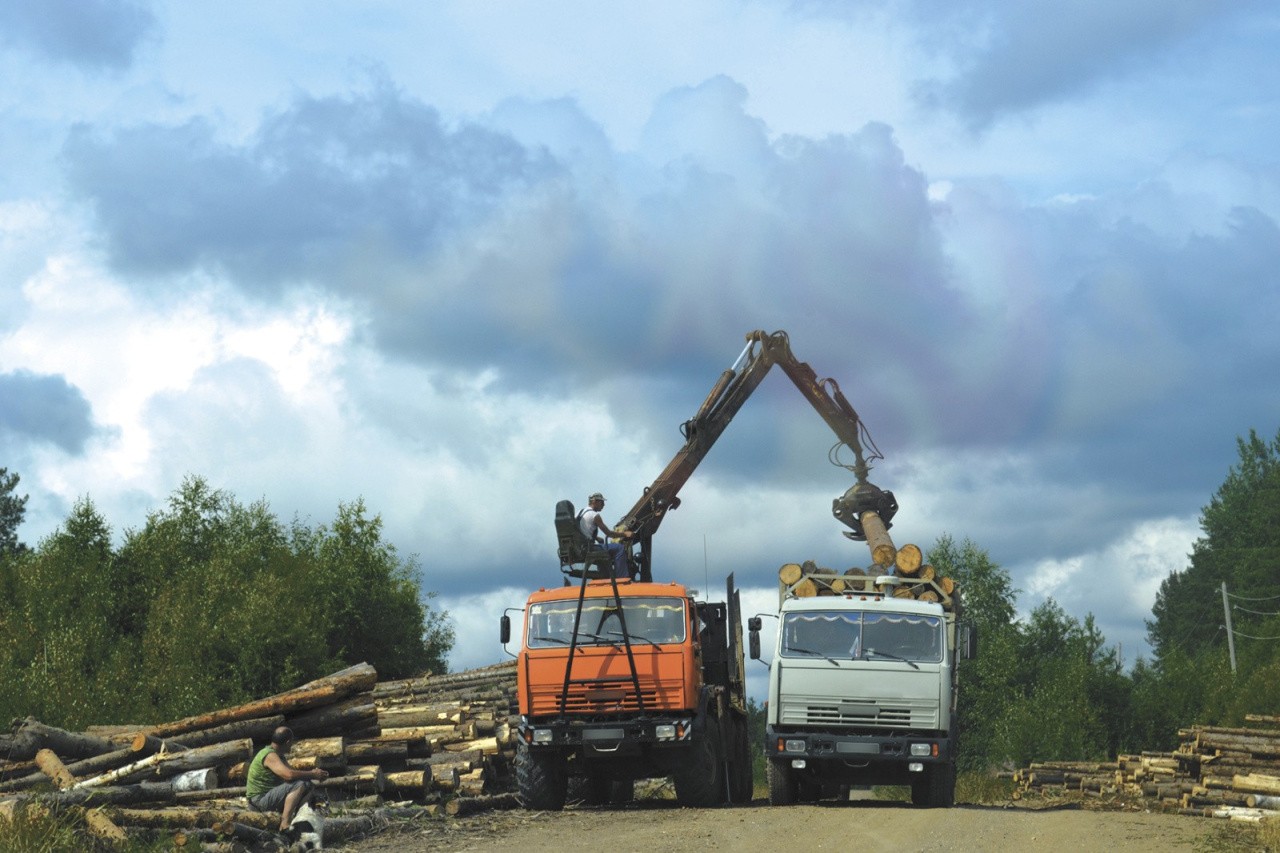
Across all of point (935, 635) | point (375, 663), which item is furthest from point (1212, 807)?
point (375, 663)

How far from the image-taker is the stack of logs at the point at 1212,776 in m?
22.4

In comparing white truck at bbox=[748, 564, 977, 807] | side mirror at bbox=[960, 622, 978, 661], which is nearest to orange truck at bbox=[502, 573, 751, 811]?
white truck at bbox=[748, 564, 977, 807]

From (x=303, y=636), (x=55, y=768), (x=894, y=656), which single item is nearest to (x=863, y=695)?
(x=894, y=656)

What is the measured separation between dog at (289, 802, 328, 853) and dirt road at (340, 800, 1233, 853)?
544 millimetres

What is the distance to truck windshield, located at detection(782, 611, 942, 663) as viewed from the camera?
800 inches

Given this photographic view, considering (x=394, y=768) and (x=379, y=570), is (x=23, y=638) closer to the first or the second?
(x=379, y=570)

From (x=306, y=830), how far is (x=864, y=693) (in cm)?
804

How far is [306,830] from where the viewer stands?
52.4ft

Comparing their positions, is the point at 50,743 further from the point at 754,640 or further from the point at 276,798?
the point at 754,640

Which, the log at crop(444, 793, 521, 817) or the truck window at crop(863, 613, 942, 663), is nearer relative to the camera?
the log at crop(444, 793, 521, 817)

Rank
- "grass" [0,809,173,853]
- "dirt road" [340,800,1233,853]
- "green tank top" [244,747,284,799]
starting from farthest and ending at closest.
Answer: "green tank top" [244,747,284,799]
"dirt road" [340,800,1233,853]
"grass" [0,809,173,853]

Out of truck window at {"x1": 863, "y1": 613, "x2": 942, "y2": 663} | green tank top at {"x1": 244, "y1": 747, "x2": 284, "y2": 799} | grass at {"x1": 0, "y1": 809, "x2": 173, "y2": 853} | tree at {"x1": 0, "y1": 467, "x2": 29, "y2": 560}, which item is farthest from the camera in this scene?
tree at {"x1": 0, "y1": 467, "x2": 29, "y2": 560}

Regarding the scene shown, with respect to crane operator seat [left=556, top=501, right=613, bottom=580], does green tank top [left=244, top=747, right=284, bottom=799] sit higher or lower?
lower

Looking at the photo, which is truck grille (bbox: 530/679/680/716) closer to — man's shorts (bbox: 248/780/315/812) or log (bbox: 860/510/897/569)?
man's shorts (bbox: 248/780/315/812)
